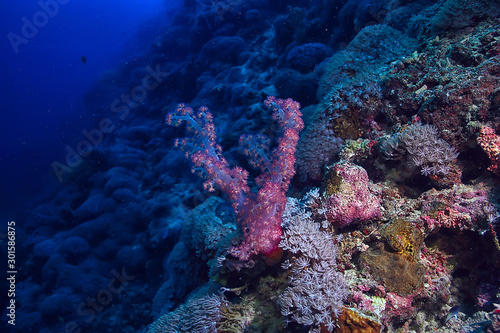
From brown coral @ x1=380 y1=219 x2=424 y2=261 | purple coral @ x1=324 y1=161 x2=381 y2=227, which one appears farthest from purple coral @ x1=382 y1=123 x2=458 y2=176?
brown coral @ x1=380 y1=219 x2=424 y2=261

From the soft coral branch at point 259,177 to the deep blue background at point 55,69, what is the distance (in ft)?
80.2

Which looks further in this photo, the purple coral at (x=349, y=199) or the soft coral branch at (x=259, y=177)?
the soft coral branch at (x=259, y=177)

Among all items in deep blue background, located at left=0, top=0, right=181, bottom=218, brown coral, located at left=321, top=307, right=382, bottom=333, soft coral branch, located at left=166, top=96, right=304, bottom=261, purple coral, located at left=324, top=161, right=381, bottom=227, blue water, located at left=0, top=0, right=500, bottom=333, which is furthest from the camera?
deep blue background, located at left=0, top=0, right=181, bottom=218

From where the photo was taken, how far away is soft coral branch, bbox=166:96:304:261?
2697 mm

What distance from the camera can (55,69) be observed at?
62.7 meters

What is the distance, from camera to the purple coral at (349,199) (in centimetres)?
247

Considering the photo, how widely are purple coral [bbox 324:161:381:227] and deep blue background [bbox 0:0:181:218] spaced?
85.7 ft

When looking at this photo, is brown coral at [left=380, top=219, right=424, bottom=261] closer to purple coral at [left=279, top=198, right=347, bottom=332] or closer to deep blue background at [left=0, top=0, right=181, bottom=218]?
purple coral at [left=279, top=198, right=347, bottom=332]

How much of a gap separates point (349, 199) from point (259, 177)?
1.15m

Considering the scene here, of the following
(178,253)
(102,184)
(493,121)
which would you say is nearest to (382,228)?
(493,121)

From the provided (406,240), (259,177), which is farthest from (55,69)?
(406,240)

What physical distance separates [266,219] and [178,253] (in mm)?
2702

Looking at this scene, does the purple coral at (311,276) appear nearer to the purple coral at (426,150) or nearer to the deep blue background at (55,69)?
the purple coral at (426,150)

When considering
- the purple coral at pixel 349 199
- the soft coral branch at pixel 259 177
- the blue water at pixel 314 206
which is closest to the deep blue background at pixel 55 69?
the blue water at pixel 314 206
